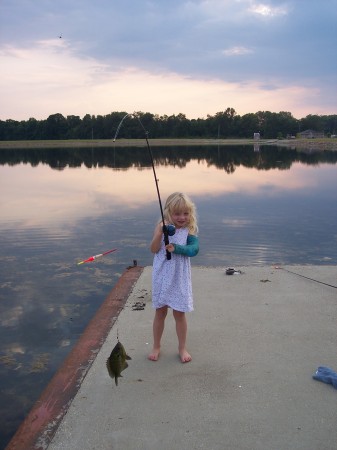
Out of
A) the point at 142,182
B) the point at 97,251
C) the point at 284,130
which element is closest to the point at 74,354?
the point at 97,251

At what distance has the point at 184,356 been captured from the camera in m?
4.27

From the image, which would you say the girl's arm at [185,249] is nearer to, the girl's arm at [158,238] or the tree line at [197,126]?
the girl's arm at [158,238]

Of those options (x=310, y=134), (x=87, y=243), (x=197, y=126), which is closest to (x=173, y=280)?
(x=87, y=243)

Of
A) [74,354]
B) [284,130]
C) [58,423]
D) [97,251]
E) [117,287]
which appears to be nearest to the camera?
[58,423]

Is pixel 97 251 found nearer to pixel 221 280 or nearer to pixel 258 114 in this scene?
pixel 221 280

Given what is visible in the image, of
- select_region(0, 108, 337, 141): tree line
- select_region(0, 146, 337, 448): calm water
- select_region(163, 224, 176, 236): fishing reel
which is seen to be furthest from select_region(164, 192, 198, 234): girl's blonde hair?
select_region(0, 108, 337, 141): tree line

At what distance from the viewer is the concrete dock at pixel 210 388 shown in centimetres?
323

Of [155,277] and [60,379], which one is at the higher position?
[155,277]

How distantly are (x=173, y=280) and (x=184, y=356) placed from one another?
657 mm

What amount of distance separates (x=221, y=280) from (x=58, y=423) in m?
3.57

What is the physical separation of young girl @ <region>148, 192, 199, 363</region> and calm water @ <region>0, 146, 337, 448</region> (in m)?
1.55

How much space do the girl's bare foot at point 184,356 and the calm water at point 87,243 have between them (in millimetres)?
1449

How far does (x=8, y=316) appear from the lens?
6.64 m

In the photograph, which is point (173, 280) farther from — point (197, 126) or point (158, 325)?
point (197, 126)
